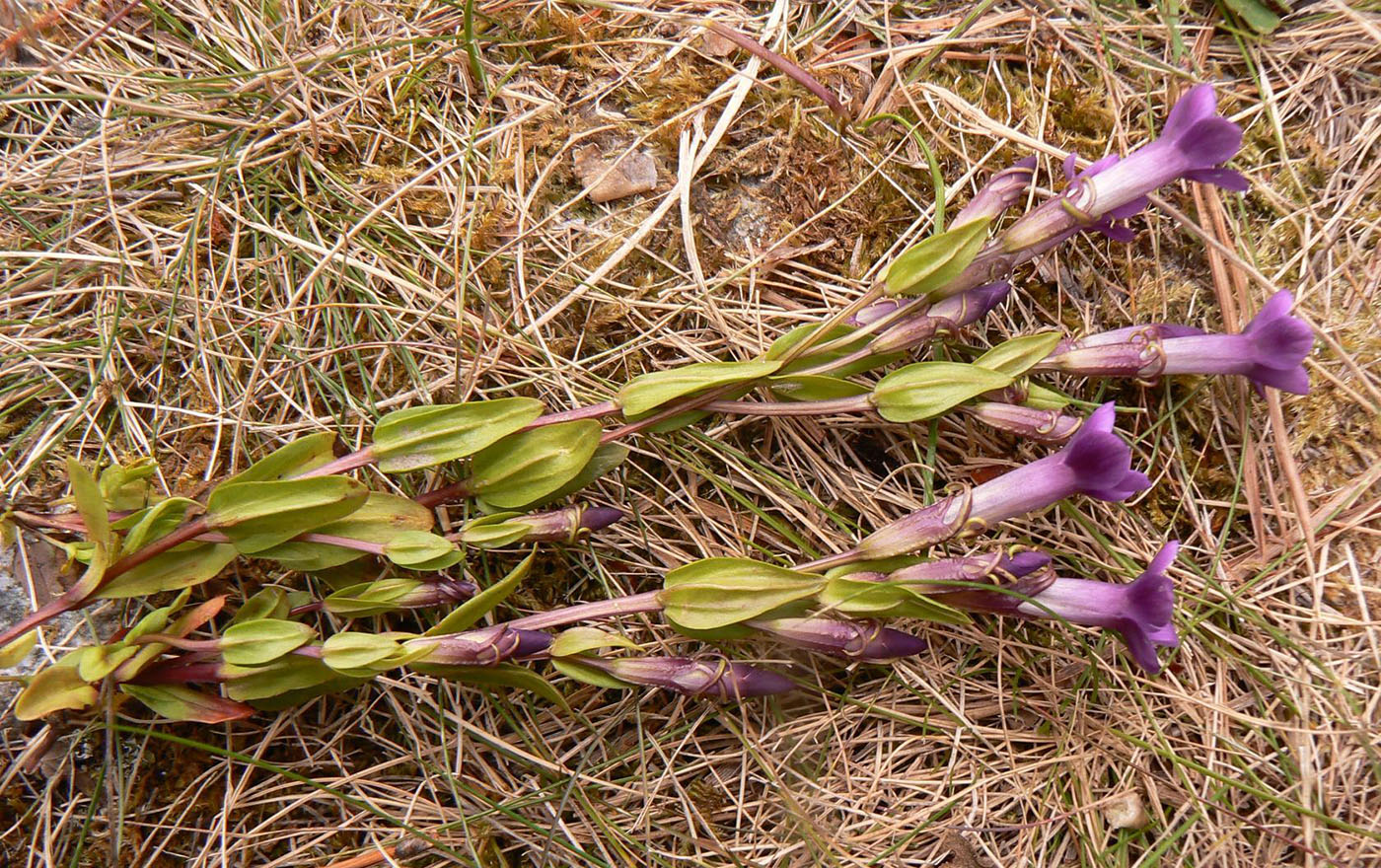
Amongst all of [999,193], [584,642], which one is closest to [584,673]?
[584,642]

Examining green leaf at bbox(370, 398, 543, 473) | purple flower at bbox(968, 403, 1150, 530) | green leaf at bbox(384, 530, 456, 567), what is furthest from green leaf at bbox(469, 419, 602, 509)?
purple flower at bbox(968, 403, 1150, 530)

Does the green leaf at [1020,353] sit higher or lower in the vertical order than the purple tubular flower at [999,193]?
lower

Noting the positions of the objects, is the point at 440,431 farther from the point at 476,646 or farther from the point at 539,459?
the point at 476,646

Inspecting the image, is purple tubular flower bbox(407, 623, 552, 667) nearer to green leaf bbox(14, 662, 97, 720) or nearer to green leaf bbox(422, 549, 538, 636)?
green leaf bbox(422, 549, 538, 636)

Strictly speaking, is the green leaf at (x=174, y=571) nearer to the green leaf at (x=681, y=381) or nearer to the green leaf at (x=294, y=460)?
the green leaf at (x=294, y=460)

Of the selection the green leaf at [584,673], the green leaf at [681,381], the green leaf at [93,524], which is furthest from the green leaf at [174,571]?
the green leaf at [681,381]

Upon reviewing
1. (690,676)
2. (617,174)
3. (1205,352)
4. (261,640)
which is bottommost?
(690,676)

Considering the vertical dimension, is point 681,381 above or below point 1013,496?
above

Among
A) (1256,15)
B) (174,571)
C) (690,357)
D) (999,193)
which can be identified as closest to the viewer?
(174,571)
